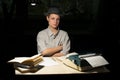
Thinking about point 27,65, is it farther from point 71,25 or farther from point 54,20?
point 71,25

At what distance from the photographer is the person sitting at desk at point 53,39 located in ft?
11.1

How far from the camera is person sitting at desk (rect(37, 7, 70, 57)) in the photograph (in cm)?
338

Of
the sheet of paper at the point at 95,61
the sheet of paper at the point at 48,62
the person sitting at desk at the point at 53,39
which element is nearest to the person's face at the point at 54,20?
the person sitting at desk at the point at 53,39

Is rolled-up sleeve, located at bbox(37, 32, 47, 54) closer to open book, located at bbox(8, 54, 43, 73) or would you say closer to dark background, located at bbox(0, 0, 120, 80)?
open book, located at bbox(8, 54, 43, 73)

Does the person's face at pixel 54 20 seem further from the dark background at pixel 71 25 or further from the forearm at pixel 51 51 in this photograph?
the dark background at pixel 71 25

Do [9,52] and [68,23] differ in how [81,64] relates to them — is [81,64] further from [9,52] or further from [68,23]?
[68,23]

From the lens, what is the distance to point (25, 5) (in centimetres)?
542

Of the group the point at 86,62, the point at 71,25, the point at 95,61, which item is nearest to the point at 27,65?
the point at 86,62

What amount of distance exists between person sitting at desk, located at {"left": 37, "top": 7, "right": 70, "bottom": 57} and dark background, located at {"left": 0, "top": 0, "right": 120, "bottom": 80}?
160cm

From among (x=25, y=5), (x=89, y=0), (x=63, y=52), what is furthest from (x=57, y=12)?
(x=89, y=0)

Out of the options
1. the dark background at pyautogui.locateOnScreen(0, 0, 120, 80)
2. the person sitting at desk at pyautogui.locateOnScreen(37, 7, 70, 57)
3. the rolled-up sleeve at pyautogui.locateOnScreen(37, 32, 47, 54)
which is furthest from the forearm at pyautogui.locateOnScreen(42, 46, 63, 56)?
the dark background at pyautogui.locateOnScreen(0, 0, 120, 80)

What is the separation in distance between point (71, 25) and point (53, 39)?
10.9 ft

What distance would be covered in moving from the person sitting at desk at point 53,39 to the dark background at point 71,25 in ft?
5.26

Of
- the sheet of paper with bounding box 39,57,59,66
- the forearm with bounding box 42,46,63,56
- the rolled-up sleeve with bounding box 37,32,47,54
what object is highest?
the rolled-up sleeve with bounding box 37,32,47,54
